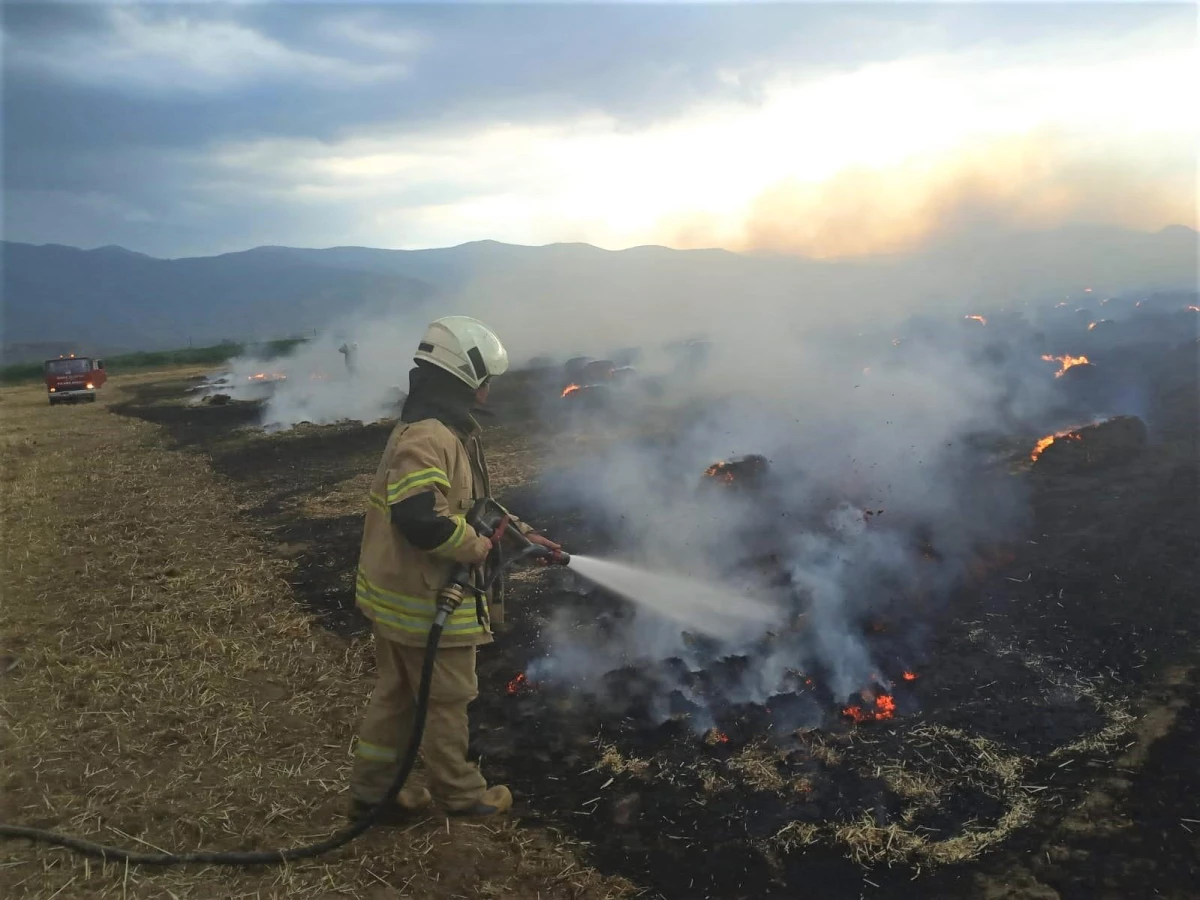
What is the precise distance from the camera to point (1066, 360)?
2327cm

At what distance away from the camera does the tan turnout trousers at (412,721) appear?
393 cm

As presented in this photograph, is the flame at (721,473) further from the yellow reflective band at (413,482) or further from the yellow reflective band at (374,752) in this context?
the yellow reflective band at (413,482)

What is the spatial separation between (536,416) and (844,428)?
1010 cm

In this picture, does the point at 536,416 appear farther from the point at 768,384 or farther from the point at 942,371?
the point at 942,371

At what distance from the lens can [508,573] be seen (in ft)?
28.2

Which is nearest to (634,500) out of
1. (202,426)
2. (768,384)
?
(768,384)

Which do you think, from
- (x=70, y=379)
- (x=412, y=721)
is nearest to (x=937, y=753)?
(x=412, y=721)

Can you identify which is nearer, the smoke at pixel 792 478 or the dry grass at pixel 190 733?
the dry grass at pixel 190 733

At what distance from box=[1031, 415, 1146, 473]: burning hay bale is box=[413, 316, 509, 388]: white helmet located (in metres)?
10.8

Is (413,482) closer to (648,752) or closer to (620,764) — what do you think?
(620,764)

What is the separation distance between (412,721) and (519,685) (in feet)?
6.20

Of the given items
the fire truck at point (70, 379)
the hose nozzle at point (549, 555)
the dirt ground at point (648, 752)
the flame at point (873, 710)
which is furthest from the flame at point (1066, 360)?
the fire truck at point (70, 379)

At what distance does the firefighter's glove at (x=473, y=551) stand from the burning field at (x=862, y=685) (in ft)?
5.93

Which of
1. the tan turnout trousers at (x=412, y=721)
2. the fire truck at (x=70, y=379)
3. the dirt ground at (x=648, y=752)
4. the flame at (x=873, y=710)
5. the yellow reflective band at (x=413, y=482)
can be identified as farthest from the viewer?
the fire truck at (x=70, y=379)
